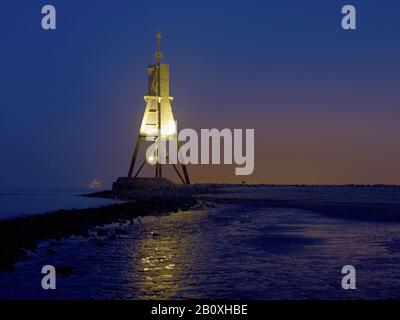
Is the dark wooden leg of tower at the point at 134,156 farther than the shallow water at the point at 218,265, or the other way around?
the dark wooden leg of tower at the point at 134,156

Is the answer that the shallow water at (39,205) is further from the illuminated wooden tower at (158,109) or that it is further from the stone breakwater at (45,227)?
the illuminated wooden tower at (158,109)

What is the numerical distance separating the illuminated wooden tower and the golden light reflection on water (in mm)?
43423

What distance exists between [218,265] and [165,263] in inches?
44.2

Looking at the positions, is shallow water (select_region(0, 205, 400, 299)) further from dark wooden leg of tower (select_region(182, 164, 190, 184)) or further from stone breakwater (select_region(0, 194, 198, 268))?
dark wooden leg of tower (select_region(182, 164, 190, 184))

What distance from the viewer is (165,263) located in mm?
11062

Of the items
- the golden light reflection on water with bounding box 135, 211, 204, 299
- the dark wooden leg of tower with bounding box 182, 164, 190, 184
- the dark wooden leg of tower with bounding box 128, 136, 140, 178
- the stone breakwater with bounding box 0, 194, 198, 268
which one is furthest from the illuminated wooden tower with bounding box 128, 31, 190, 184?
the golden light reflection on water with bounding box 135, 211, 204, 299

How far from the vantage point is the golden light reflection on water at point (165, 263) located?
8.50m

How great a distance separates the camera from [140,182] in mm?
61094

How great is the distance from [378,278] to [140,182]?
173ft

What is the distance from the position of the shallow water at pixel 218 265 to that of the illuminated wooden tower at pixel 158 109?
4422cm

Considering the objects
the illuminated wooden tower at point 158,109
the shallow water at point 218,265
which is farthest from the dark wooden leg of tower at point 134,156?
the shallow water at point 218,265

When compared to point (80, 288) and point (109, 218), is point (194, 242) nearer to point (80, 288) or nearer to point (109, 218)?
point (80, 288)

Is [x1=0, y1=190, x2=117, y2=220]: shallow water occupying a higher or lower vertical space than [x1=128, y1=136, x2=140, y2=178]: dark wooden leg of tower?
lower

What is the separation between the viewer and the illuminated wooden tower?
201 ft
